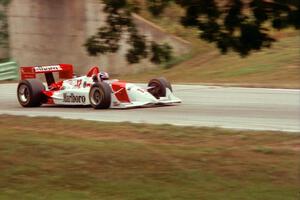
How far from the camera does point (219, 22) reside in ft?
26.6

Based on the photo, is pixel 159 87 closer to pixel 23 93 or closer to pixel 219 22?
pixel 23 93

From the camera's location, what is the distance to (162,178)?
8.27 meters

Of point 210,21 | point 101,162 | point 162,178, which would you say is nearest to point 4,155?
point 101,162

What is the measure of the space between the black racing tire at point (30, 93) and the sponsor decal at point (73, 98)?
32.0 inches

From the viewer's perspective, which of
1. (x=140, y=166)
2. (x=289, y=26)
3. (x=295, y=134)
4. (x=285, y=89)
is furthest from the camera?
(x=285, y=89)

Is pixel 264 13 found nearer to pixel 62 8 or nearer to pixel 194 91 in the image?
pixel 194 91

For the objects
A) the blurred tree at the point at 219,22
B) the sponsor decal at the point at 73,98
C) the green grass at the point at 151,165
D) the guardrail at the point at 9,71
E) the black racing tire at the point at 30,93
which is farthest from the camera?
the guardrail at the point at 9,71

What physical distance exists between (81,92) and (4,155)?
881 centimetres

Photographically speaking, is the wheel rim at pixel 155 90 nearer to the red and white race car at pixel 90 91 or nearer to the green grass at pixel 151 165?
the red and white race car at pixel 90 91

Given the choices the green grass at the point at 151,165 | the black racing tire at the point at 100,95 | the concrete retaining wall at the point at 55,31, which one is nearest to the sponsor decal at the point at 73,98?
the black racing tire at the point at 100,95

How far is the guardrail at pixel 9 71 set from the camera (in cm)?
3600

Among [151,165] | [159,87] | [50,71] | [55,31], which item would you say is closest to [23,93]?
[50,71]

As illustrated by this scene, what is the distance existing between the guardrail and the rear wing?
16.4 metres

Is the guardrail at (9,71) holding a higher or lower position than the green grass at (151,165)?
higher
